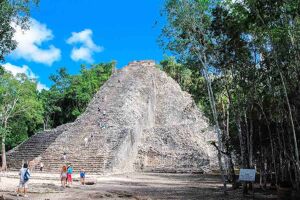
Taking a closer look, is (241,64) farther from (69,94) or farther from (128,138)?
(69,94)

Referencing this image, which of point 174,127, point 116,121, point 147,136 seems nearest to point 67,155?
point 116,121

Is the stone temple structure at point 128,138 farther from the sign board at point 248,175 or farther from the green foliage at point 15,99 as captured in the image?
the sign board at point 248,175

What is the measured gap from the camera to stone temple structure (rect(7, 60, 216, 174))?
2762 centimetres

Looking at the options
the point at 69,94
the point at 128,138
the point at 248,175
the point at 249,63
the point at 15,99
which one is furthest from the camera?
the point at 69,94

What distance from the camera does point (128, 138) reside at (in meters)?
28.6

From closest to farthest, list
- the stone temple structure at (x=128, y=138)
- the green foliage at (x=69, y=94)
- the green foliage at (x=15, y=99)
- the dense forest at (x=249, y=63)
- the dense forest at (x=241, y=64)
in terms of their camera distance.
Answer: the dense forest at (x=249, y=63)
the dense forest at (x=241, y=64)
the stone temple structure at (x=128, y=138)
the green foliage at (x=15, y=99)
the green foliage at (x=69, y=94)

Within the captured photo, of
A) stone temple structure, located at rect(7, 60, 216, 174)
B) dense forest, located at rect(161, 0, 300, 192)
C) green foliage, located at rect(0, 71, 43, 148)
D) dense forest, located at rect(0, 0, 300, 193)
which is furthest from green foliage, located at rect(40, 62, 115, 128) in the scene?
dense forest, located at rect(161, 0, 300, 192)

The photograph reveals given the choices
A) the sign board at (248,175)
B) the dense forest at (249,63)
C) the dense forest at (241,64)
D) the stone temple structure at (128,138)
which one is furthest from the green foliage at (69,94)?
the sign board at (248,175)

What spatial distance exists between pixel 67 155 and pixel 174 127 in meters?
9.86

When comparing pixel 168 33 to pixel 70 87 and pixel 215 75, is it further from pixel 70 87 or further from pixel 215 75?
pixel 70 87

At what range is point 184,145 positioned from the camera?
30984 mm

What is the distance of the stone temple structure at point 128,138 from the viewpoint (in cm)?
2762

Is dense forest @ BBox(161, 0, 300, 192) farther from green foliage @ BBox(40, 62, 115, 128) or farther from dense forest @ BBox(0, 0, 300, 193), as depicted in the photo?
green foliage @ BBox(40, 62, 115, 128)

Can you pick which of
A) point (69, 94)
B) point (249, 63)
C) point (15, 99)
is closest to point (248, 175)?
point (249, 63)
